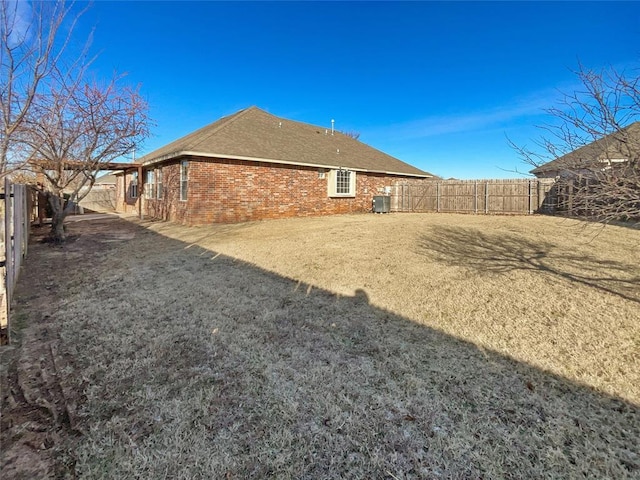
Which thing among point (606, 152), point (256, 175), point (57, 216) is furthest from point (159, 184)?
point (606, 152)

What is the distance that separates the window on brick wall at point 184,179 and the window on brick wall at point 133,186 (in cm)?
719

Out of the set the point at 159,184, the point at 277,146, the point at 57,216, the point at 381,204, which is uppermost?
the point at 277,146

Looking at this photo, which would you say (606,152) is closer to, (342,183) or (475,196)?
(342,183)

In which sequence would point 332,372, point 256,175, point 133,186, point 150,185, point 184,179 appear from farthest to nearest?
point 133,186
point 150,185
point 256,175
point 184,179
point 332,372

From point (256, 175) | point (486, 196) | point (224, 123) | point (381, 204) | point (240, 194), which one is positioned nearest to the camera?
point (240, 194)

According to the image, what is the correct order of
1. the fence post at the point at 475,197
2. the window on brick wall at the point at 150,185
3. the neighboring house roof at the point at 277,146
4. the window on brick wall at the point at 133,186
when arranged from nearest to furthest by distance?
1. the neighboring house roof at the point at 277,146
2. the window on brick wall at the point at 150,185
3. the fence post at the point at 475,197
4. the window on brick wall at the point at 133,186

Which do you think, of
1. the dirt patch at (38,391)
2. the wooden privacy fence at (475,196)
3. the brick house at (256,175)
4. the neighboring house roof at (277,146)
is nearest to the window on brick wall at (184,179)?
the brick house at (256,175)

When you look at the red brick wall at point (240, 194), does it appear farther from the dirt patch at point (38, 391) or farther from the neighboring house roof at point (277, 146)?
the dirt patch at point (38, 391)

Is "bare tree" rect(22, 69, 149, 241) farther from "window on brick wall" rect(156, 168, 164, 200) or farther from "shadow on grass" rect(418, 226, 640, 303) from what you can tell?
"shadow on grass" rect(418, 226, 640, 303)

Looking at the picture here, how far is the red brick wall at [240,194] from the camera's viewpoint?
40.7ft

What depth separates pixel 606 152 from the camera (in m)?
3.21

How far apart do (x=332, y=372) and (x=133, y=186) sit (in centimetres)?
2028

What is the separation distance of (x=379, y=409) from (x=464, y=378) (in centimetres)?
92

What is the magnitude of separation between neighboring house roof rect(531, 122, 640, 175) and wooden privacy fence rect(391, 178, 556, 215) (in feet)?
43.3
